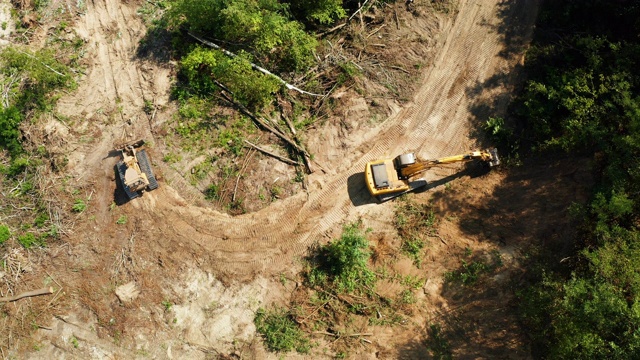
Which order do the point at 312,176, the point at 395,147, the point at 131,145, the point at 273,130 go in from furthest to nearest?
the point at 273,130 < the point at 395,147 < the point at 312,176 < the point at 131,145

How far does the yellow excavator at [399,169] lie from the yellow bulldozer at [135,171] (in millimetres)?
8610

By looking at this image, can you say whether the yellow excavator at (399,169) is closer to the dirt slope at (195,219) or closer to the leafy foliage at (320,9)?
the dirt slope at (195,219)

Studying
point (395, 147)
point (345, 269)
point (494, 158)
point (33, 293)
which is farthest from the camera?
point (395, 147)

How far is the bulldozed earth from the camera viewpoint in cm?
1722

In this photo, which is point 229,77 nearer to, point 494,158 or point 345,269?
point 345,269

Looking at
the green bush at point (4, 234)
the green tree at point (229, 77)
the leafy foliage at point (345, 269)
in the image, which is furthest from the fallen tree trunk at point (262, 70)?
the green bush at point (4, 234)

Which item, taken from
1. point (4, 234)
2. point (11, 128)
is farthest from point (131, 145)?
point (4, 234)

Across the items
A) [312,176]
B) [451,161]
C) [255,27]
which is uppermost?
[255,27]

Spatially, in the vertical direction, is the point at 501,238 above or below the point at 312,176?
below

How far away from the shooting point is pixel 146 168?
17.7 metres

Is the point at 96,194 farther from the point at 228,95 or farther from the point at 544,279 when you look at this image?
the point at 544,279

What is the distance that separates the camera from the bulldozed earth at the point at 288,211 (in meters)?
17.2

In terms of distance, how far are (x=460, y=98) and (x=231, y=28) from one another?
973cm

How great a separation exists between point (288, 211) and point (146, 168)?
5904 mm
